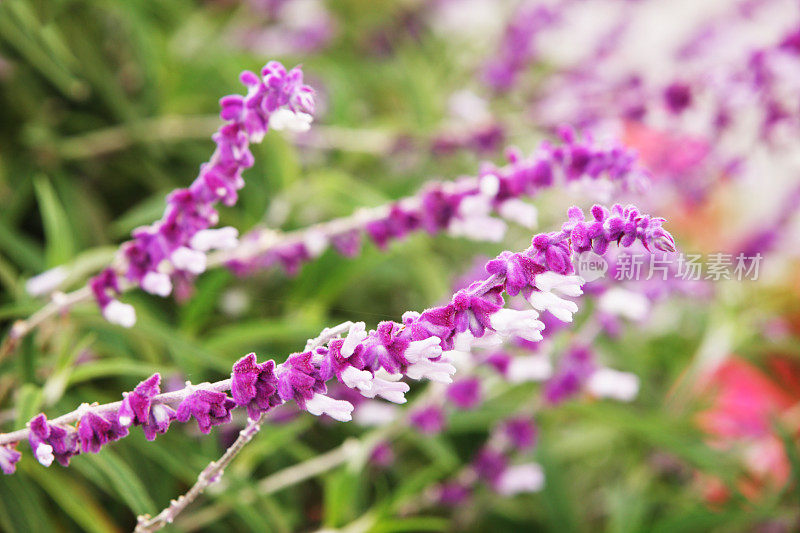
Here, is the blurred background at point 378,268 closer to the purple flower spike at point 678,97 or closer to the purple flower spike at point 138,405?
the purple flower spike at point 678,97

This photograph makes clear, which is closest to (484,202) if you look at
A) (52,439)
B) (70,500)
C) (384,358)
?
(384,358)

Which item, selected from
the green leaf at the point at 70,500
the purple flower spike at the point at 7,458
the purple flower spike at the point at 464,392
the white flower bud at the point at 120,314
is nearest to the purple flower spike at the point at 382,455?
the purple flower spike at the point at 464,392

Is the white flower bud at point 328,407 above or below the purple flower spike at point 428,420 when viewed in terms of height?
below

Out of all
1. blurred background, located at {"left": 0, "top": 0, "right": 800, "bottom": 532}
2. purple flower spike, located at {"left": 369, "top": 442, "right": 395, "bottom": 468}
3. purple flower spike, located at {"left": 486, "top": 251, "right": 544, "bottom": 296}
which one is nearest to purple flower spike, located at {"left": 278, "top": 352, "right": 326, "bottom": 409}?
purple flower spike, located at {"left": 486, "top": 251, "right": 544, "bottom": 296}

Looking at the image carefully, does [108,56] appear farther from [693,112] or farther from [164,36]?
[693,112]

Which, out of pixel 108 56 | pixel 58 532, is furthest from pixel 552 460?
pixel 108 56

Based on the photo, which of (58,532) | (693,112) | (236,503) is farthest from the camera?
(693,112)

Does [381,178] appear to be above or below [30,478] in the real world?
above
